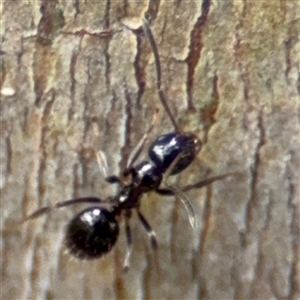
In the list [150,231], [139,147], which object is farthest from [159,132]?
[150,231]

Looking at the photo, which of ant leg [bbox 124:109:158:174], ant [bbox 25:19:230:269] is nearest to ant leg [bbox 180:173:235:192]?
ant [bbox 25:19:230:269]

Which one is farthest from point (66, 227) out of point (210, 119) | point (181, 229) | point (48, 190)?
point (210, 119)

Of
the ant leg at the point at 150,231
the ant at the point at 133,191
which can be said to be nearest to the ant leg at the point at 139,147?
the ant at the point at 133,191

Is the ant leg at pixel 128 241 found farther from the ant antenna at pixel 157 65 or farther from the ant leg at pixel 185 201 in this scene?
the ant antenna at pixel 157 65

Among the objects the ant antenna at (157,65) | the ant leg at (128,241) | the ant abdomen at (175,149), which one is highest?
the ant antenna at (157,65)

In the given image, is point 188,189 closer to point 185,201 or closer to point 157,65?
point 185,201

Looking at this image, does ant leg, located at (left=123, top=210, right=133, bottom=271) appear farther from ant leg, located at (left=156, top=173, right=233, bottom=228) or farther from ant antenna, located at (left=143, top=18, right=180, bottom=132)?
ant antenna, located at (left=143, top=18, right=180, bottom=132)

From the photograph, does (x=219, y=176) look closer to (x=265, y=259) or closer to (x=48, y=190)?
(x=265, y=259)
